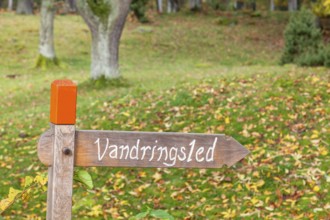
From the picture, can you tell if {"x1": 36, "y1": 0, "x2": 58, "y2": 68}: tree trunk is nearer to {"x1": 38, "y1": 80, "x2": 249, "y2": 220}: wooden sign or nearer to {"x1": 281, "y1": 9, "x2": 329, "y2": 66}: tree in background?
{"x1": 281, "y1": 9, "x2": 329, "y2": 66}: tree in background

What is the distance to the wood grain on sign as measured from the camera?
13.0ft

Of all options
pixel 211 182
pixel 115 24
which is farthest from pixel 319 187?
pixel 115 24

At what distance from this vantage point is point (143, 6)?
38.1m

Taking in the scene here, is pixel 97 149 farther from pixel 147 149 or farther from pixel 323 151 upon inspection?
pixel 323 151

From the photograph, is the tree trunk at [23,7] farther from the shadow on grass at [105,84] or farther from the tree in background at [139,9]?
the shadow on grass at [105,84]

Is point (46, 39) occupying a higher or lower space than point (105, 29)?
lower

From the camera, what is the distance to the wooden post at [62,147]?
3.81 metres

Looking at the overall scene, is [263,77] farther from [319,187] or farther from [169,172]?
[319,187]

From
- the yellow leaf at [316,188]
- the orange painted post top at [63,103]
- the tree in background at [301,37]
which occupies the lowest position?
the yellow leaf at [316,188]

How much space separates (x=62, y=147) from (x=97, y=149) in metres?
0.21

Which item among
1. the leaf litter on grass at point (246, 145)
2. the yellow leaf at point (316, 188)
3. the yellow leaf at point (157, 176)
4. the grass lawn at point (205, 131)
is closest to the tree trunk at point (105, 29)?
the grass lawn at point (205, 131)

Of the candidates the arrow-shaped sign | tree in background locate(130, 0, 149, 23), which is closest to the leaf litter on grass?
the arrow-shaped sign

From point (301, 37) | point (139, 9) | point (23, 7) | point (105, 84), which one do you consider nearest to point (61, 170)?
point (105, 84)

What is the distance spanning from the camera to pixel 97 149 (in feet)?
13.1
